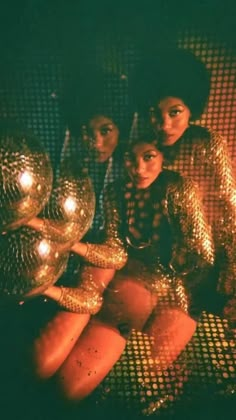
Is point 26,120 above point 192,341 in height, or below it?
above

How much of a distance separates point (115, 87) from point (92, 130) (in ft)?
0.45

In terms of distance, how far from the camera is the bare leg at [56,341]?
896 mm

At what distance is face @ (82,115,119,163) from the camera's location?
0.98 meters

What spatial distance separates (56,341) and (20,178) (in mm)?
461

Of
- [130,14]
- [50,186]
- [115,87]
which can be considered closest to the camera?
[50,186]

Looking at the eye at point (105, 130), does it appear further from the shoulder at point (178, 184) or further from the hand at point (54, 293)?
the hand at point (54, 293)

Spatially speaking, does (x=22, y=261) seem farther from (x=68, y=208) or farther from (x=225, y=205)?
(x=225, y=205)

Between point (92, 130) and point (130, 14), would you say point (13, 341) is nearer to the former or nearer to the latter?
point (92, 130)

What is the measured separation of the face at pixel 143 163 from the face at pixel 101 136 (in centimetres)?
7

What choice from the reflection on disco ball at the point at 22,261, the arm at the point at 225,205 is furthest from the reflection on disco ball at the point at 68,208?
the arm at the point at 225,205

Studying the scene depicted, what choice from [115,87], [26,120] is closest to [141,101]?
[115,87]

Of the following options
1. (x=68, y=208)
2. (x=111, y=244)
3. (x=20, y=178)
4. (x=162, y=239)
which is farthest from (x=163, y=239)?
(x=20, y=178)

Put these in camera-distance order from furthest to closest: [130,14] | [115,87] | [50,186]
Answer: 1. [115,87]
2. [130,14]
3. [50,186]

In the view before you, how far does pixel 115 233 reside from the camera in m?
1.03
